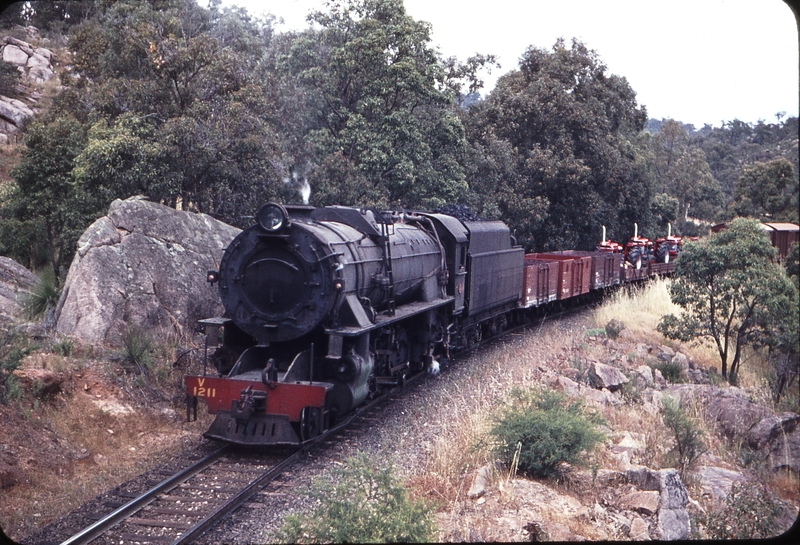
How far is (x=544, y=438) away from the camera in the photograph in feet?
27.2

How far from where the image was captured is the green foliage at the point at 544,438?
26.9 feet

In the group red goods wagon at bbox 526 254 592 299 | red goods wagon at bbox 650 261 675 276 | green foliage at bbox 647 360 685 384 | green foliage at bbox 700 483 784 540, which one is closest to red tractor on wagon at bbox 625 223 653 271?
red goods wagon at bbox 650 261 675 276

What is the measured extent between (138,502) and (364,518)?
276 cm

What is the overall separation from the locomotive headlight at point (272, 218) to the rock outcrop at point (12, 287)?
600 centimetres

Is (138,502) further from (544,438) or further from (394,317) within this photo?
(394,317)

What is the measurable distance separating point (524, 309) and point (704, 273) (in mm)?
6910

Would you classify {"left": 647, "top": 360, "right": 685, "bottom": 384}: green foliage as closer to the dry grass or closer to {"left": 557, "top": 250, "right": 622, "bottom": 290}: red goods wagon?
the dry grass

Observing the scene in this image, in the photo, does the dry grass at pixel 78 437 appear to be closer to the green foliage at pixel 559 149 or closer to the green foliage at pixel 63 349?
the green foliage at pixel 63 349

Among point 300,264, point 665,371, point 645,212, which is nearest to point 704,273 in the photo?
point 665,371

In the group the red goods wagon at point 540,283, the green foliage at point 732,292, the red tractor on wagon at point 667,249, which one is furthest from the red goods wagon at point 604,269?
the green foliage at point 732,292

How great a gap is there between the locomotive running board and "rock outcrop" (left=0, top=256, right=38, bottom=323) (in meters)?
6.81

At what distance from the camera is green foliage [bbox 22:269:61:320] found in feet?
43.2

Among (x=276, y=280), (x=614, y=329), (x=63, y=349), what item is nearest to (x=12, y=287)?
(x=63, y=349)

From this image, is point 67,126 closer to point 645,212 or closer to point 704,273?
point 704,273
